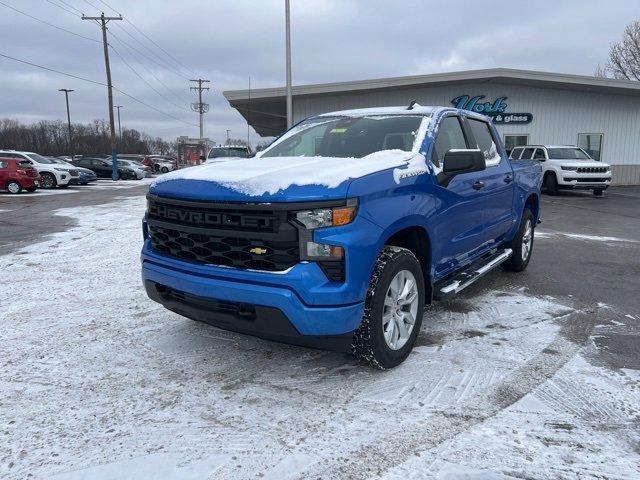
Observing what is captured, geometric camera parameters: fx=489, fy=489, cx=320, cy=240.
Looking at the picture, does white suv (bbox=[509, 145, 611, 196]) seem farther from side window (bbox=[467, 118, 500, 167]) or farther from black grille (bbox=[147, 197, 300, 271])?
black grille (bbox=[147, 197, 300, 271])

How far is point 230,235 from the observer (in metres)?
2.96

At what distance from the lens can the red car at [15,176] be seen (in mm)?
19359

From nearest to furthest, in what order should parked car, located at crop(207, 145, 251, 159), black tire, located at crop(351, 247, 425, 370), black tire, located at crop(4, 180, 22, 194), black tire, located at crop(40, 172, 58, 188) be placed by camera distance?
black tire, located at crop(351, 247, 425, 370)
parked car, located at crop(207, 145, 251, 159)
black tire, located at crop(4, 180, 22, 194)
black tire, located at crop(40, 172, 58, 188)

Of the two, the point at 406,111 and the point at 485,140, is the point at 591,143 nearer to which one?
the point at 485,140

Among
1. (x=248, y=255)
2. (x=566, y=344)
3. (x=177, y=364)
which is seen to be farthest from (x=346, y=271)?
(x=566, y=344)

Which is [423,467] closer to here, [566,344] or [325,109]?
[566,344]

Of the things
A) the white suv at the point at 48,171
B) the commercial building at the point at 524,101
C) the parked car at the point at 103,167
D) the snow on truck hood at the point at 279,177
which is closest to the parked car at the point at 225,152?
the commercial building at the point at 524,101

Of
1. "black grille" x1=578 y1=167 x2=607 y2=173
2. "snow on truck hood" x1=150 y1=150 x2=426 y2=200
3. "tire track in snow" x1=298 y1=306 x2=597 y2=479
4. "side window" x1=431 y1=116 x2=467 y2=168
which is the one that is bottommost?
"tire track in snow" x1=298 y1=306 x2=597 y2=479

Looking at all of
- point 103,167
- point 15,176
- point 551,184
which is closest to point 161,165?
point 103,167

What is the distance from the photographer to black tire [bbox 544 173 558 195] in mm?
18697

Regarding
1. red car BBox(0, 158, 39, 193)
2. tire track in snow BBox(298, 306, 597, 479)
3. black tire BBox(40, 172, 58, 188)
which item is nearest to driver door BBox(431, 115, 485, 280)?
tire track in snow BBox(298, 306, 597, 479)

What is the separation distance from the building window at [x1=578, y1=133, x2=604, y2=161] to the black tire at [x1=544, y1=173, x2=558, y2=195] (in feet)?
21.4

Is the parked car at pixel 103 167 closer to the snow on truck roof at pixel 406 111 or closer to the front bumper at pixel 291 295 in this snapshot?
the snow on truck roof at pixel 406 111

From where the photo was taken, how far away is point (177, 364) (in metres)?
3.45
